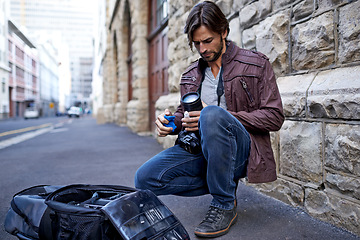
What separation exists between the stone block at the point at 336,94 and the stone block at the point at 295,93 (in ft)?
0.19

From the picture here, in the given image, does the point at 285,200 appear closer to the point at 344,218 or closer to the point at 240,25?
the point at 344,218

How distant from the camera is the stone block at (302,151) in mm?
2113

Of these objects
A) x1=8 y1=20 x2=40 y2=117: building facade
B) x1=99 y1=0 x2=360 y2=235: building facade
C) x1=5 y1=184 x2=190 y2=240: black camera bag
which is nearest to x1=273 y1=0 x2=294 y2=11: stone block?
x1=99 y1=0 x2=360 y2=235: building facade

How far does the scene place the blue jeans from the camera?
172 centimetres

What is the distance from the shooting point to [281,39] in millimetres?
2488

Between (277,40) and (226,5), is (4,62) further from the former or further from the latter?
(277,40)

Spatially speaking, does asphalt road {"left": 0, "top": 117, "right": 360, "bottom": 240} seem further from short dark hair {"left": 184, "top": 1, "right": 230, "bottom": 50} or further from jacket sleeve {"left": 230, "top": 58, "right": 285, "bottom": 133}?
short dark hair {"left": 184, "top": 1, "right": 230, "bottom": 50}

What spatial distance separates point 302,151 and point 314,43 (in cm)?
80

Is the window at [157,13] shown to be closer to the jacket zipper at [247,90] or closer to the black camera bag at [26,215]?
the jacket zipper at [247,90]

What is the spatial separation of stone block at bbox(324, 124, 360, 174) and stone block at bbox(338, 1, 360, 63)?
46 centimetres

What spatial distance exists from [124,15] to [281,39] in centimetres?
1005

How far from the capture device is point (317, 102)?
2.07m

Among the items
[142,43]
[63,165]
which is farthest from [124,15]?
[63,165]

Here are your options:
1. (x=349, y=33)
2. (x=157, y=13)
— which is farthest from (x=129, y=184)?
(x=157, y=13)
